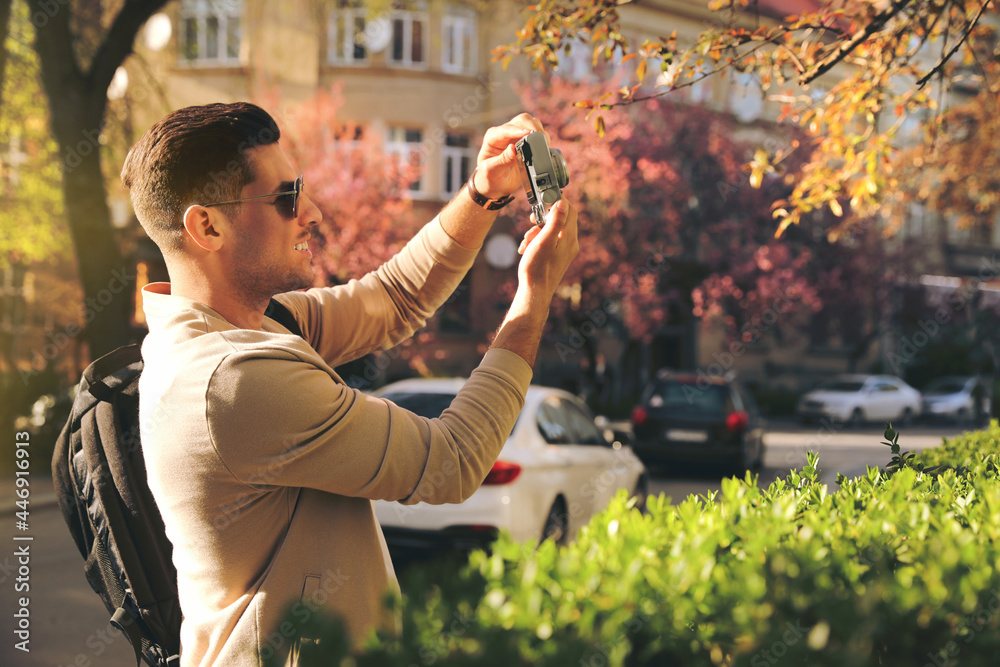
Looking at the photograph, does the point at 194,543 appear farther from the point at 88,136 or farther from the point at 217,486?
the point at 88,136

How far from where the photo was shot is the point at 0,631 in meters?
5.68

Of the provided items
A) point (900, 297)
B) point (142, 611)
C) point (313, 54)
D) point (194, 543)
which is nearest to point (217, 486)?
point (194, 543)

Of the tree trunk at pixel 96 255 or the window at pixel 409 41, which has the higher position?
the window at pixel 409 41

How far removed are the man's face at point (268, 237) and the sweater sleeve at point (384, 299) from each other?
1.70 ft

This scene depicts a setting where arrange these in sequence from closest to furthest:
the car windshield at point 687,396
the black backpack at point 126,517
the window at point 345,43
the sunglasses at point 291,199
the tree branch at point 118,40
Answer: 1. the sunglasses at point 291,199
2. the black backpack at point 126,517
3. the tree branch at point 118,40
4. the car windshield at point 687,396
5. the window at point 345,43

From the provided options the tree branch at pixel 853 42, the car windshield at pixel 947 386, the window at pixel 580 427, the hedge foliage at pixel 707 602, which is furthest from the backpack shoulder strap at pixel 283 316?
the car windshield at pixel 947 386

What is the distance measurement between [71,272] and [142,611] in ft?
73.8

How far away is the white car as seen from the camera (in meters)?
6.70

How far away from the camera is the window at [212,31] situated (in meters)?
22.3

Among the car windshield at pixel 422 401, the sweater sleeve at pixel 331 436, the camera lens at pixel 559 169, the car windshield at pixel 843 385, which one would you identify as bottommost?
the car windshield at pixel 843 385

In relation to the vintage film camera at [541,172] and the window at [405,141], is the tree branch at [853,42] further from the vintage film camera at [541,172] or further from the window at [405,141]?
the window at [405,141]

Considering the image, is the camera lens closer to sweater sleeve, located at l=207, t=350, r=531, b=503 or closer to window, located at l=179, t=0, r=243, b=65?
sweater sleeve, located at l=207, t=350, r=531, b=503

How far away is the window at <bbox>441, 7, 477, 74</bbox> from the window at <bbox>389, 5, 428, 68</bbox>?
551 mm

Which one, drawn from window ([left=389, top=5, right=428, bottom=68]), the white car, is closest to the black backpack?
the white car
